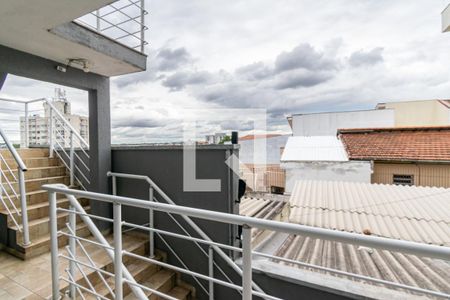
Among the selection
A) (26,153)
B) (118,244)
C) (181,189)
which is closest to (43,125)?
(26,153)

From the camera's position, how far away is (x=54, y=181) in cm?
396

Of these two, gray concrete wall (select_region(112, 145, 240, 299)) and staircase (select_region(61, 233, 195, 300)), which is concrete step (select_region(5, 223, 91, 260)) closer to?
staircase (select_region(61, 233, 195, 300))

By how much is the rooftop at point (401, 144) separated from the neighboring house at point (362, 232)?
443 centimetres

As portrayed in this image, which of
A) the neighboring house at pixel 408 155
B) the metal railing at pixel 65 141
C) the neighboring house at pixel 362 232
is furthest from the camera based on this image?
the neighboring house at pixel 408 155

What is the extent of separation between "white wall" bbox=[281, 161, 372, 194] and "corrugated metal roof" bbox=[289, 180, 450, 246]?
10.7 feet

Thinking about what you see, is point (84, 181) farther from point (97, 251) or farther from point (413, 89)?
point (413, 89)

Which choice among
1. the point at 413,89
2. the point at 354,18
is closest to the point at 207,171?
the point at 354,18

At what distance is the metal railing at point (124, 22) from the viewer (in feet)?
9.64

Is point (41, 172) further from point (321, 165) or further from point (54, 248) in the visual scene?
point (321, 165)

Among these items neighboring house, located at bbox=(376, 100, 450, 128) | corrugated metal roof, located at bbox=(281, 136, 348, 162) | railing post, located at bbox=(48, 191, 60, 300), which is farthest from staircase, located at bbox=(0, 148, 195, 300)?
neighboring house, located at bbox=(376, 100, 450, 128)
